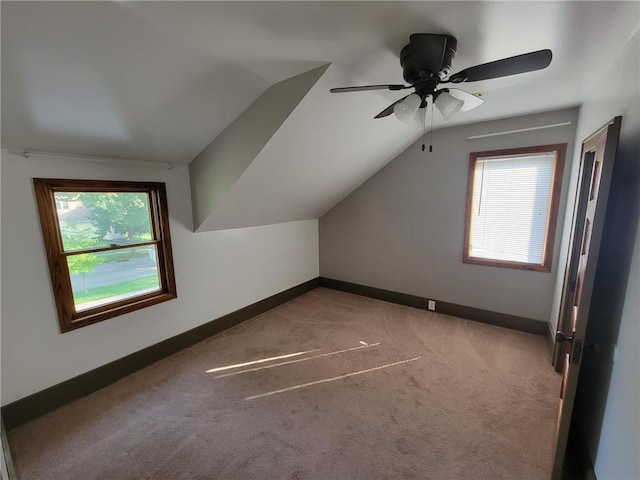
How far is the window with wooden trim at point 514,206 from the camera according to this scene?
276 cm

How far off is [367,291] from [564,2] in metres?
3.56

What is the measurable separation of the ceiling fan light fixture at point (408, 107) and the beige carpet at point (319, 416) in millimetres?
2068

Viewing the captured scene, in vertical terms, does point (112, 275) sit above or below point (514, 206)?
below

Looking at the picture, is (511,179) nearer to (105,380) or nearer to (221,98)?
(221,98)

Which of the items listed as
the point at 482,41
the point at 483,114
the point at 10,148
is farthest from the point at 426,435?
the point at 10,148

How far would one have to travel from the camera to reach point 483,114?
110 inches

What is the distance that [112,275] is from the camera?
2.38 meters

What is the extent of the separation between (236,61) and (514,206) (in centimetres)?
307

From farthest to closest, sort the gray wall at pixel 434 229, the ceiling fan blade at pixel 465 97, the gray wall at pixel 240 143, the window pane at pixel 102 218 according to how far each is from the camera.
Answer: the gray wall at pixel 434 229, the window pane at pixel 102 218, the gray wall at pixel 240 143, the ceiling fan blade at pixel 465 97

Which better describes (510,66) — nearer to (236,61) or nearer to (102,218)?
(236,61)

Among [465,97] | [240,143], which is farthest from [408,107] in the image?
[240,143]

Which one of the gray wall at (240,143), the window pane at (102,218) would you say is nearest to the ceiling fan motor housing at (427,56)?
the gray wall at (240,143)

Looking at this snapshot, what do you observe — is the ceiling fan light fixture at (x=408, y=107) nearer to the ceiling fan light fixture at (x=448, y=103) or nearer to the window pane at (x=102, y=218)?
the ceiling fan light fixture at (x=448, y=103)

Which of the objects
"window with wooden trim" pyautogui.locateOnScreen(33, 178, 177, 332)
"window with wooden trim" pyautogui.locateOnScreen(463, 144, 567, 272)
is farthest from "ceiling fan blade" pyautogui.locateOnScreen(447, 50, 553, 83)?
"window with wooden trim" pyautogui.locateOnScreen(33, 178, 177, 332)
